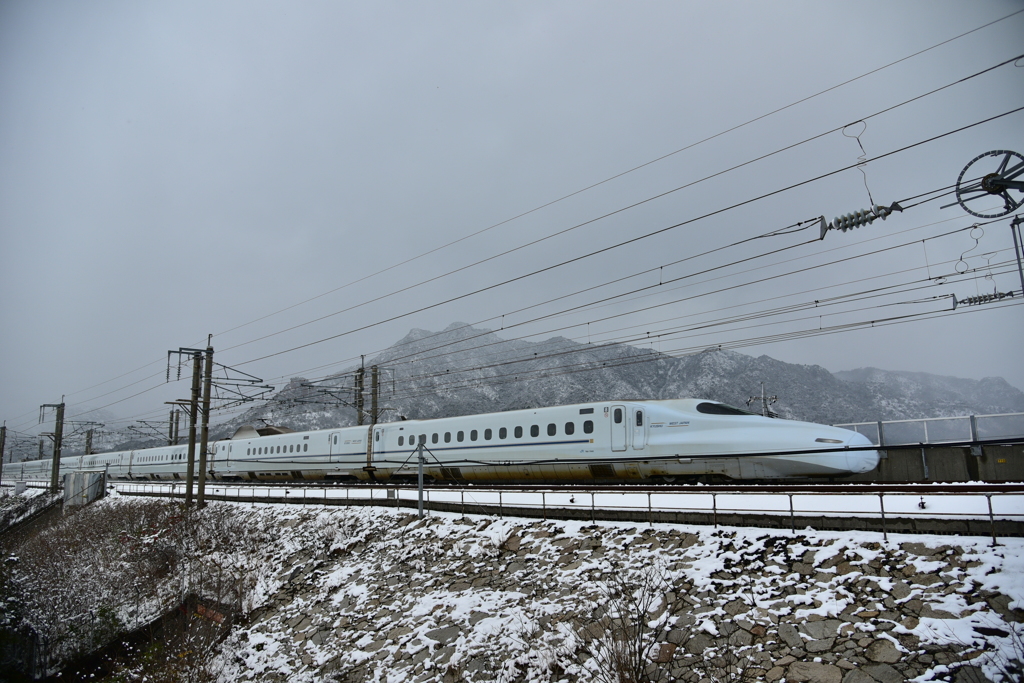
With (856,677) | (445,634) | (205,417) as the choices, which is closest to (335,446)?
(205,417)

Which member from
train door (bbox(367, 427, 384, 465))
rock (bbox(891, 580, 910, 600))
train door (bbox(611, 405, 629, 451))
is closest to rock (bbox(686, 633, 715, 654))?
rock (bbox(891, 580, 910, 600))

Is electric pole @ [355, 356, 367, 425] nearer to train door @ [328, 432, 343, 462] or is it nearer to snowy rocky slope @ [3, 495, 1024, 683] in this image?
train door @ [328, 432, 343, 462]

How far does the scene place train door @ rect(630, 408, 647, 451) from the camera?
1812 centimetres

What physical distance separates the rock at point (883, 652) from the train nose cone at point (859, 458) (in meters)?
7.78

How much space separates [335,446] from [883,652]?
26.1 metres

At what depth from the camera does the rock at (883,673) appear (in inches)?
296

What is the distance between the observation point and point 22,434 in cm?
6275

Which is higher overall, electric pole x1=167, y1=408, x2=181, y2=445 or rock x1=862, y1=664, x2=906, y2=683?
electric pole x1=167, y1=408, x2=181, y2=445

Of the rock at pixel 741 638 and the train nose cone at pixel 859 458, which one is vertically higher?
the train nose cone at pixel 859 458

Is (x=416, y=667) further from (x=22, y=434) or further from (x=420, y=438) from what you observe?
(x=22, y=434)

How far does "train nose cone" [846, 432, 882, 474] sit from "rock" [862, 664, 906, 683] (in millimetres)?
8174

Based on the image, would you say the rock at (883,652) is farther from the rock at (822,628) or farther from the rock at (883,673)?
the rock at (822,628)

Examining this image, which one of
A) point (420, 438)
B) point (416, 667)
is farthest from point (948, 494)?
point (420, 438)

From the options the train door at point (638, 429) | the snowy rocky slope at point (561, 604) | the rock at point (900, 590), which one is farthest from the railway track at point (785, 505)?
the train door at point (638, 429)
